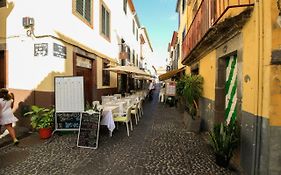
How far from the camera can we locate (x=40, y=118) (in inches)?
255

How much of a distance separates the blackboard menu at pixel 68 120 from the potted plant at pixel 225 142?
424 cm

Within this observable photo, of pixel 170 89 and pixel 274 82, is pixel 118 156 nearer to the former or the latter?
pixel 274 82

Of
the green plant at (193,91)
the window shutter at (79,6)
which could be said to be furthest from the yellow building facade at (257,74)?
the window shutter at (79,6)

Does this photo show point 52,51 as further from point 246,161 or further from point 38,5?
point 246,161

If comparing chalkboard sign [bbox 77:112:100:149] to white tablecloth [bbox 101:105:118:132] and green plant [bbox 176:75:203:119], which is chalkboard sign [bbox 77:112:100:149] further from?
green plant [bbox 176:75:203:119]

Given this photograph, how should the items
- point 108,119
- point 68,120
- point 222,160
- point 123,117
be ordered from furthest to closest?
point 123,117, point 68,120, point 108,119, point 222,160

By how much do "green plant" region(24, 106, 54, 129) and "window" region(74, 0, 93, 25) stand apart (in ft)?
13.9

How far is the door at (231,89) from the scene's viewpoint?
545 cm

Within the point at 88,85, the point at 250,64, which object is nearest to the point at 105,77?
the point at 88,85

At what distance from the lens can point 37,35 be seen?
6.98 meters

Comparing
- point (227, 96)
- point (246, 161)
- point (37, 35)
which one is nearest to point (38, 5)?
point (37, 35)

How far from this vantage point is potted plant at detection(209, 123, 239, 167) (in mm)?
4254

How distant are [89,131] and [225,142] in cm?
357

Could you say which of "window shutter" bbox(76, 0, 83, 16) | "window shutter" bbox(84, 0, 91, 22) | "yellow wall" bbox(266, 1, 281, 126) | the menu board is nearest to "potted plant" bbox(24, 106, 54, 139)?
"window shutter" bbox(76, 0, 83, 16)
